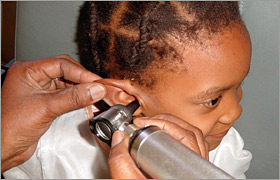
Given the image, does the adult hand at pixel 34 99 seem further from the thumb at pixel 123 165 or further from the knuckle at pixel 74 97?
the thumb at pixel 123 165

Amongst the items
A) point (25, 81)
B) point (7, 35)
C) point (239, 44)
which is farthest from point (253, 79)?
point (7, 35)

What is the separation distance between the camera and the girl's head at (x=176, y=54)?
0.68 metres

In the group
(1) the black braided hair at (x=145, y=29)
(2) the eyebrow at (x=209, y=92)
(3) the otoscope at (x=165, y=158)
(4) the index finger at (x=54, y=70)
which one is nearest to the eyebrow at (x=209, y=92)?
(2) the eyebrow at (x=209, y=92)

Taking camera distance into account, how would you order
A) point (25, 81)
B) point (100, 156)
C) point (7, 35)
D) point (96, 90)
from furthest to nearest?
point (7, 35)
point (100, 156)
point (25, 81)
point (96, 90)

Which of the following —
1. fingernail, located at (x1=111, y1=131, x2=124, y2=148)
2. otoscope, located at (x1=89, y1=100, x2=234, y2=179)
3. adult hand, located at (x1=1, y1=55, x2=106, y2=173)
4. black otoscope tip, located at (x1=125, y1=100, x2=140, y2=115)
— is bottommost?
adult hand, located at (x1=1, y1=55, x2=106, y2=173)

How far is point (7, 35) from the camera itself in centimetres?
170

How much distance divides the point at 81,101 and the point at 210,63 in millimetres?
345

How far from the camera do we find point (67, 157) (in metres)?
1.00

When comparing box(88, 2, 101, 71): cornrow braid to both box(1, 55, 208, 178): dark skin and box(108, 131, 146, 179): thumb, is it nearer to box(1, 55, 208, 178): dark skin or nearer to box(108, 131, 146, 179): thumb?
box(1, 55, 208, 178): dark skin

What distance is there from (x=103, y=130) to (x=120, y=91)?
22cm

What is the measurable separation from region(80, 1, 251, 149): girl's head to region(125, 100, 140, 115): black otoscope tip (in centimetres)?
3

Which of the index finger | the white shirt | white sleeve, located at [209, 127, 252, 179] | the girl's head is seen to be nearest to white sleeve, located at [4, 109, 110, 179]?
the white shirt

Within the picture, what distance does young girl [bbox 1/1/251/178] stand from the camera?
684 mm

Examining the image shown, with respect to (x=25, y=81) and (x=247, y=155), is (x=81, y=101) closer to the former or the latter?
(x=25, y=81)
